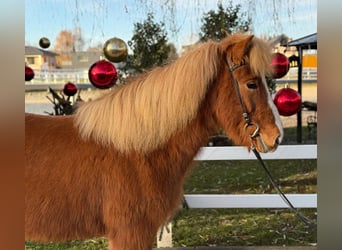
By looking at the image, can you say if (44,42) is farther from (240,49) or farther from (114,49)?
(240,49)

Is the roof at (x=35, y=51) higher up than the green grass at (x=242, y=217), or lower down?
higher up

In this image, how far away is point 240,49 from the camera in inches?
63.1

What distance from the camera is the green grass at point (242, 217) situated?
3281mm

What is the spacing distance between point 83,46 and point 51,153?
1.35 m

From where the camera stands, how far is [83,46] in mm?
2855

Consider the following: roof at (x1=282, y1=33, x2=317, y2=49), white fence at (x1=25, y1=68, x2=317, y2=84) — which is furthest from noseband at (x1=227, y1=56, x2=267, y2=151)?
white fence at (x1=25, y1=68, x2=317, y2=84)

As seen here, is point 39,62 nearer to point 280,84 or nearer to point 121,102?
point 121,102

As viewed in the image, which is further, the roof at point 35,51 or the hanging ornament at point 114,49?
the roof at point 35,51

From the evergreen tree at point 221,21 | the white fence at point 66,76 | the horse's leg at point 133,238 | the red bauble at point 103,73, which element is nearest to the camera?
the horse's leg at point 133,238

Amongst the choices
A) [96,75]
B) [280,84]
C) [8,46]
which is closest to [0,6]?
[8,46]

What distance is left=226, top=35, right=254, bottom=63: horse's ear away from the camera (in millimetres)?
1592

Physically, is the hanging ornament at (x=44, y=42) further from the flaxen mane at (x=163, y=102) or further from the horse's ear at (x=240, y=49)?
the horse's ear at (x=240, y=49)

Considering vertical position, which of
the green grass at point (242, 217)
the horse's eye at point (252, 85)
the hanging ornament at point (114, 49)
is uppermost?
the hanging ornament at point (114, 49)

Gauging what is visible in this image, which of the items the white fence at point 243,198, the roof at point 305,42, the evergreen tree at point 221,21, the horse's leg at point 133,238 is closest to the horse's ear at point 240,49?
the horse's leg at point 133,238
